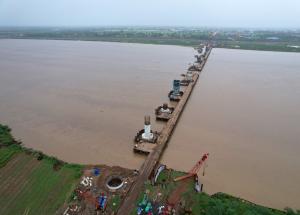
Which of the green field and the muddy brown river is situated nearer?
the green field

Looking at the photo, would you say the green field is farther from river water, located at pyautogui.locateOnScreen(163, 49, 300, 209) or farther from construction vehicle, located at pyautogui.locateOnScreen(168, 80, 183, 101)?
construction vehicle, located at pyautogui.locateOnScreen(168, 80, 183, 101)

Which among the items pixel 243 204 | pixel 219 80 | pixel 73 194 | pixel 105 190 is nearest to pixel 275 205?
pixel 243 204

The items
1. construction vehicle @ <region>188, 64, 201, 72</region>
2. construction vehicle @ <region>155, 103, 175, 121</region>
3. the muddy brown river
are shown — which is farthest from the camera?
construction vehicle @ <region>188, 64, 201, 72</region>

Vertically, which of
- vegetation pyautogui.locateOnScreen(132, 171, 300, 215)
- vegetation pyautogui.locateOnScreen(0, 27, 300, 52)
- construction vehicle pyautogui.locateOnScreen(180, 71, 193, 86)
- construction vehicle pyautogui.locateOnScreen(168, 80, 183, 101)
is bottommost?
vegetation pyautogui.locateOnScreen(0, 27, 300, 52)

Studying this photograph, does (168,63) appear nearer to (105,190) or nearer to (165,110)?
(165,110)

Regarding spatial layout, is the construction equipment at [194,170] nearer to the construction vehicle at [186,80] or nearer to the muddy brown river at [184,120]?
the muddy brown river at [184,120]

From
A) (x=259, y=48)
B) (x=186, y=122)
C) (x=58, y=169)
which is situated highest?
(x=58, y=169)

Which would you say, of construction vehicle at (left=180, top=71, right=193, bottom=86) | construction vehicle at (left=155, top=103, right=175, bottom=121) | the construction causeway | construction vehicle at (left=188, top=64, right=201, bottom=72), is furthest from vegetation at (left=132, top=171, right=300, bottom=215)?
construction vehicle at (left=188, top=64, right=201, bottom=72)
